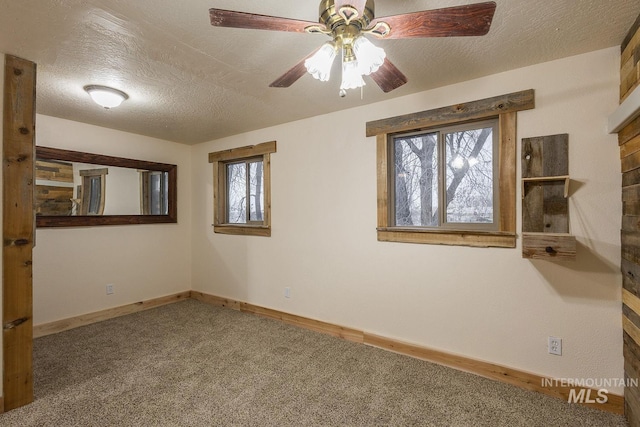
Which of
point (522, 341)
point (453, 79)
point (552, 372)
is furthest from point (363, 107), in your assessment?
point (552, 372)

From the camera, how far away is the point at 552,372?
2105 mm

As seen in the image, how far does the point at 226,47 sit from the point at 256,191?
2.26 m

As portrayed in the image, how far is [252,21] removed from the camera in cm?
123

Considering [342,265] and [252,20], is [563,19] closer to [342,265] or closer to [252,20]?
[252,20]

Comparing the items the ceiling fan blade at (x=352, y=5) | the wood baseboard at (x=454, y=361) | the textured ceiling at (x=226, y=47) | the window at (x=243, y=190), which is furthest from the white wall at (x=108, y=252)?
the ceiling fan blade at (x=352, y=5)

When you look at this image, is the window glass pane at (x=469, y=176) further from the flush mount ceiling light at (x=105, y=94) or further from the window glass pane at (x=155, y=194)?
the window glass pane at (x=155, y=194)

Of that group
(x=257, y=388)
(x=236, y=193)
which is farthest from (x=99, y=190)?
(x=257, y=388)

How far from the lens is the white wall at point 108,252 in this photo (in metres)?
3.23

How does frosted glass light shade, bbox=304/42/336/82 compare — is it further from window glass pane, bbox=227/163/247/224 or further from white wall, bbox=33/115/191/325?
white wall, bbox=33/115/191/325

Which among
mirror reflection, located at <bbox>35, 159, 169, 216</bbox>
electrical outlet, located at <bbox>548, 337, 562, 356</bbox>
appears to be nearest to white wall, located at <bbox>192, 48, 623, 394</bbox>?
electrical outlet, located at <bbox>548, 337, 562, 356</bbox>

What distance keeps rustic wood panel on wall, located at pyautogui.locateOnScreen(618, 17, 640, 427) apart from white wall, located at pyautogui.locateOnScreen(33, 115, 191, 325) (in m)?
4.71

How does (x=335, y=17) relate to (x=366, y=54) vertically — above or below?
above

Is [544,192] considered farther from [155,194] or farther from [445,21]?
[155,194]

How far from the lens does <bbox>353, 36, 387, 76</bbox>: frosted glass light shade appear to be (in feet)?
4.36
